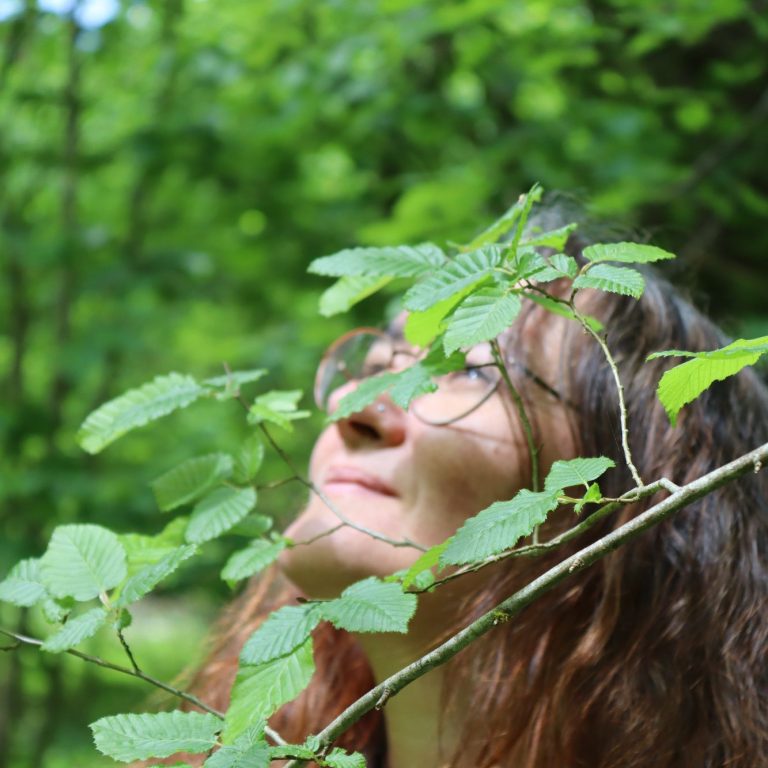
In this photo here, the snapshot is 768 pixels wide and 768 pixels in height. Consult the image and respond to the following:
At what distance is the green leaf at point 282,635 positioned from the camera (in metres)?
0.87

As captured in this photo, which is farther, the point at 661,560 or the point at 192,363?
the point at 192,363

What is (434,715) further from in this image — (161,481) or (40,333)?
(40,333)

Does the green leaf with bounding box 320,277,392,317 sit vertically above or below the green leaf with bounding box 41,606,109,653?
above

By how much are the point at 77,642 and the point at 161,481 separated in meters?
0.29

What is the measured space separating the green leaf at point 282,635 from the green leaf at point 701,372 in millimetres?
353

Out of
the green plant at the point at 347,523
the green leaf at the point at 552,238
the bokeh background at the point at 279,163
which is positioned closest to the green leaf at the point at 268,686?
the green plant at the point at 347,523

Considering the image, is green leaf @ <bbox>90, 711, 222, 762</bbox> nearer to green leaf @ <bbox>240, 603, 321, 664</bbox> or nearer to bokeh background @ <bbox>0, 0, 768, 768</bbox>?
green leaf @ <bbox>240, 603, 321, 664</bbox>

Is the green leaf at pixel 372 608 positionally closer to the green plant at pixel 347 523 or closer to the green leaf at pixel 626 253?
the green plant at pixel 347 523

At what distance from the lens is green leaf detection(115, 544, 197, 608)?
84 centimetres

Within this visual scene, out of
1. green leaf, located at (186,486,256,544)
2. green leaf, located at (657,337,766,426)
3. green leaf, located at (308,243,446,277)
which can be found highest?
green leaf, located at (308,243,446,277)

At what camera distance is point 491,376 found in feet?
4.33

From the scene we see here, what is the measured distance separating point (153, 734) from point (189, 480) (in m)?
0.40

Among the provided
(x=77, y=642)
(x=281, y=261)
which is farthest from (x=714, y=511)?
(x=281, y=261)

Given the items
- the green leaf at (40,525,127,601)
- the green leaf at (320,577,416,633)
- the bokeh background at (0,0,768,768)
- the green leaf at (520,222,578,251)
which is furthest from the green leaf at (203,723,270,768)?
A: the bokeh background at (0,0,768,768)
